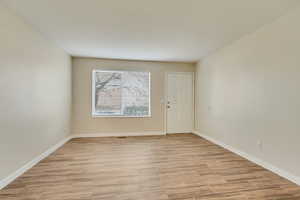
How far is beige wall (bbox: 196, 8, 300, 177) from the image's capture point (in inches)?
85.4

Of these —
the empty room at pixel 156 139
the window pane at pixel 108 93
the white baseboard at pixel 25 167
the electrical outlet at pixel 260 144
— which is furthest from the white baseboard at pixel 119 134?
the electrical outlet at pixel 260 144

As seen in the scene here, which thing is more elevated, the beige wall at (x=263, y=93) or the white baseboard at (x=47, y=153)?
the beige wall at (x=263, y=93)

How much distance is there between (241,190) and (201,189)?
1.55 ft

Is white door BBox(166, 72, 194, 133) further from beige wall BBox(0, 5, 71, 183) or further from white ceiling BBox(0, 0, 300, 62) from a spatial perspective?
beige wall BBox(0, 5, 71, 183)

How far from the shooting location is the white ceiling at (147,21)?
2020 millimetres

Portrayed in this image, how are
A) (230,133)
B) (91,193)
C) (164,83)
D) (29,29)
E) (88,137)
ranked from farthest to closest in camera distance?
(164,83)
(88,137)
(230,133)
(29,29)
(91,193)

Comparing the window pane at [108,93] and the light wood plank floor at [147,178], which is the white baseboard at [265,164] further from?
the window pane at [108,93]

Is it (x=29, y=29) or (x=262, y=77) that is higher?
(x=29, y=29)

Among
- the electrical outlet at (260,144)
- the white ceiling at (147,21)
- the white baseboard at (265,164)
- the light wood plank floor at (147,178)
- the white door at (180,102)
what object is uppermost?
the white ceiling at (147,21)

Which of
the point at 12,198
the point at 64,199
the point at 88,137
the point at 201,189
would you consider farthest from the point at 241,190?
the point at 88,137

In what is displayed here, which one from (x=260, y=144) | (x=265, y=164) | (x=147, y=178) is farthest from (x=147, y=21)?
(x=265, y=164)

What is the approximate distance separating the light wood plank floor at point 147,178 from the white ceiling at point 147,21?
222cm

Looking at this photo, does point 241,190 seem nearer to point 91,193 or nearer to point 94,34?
point 91,193

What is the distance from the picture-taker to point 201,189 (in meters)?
2.00
